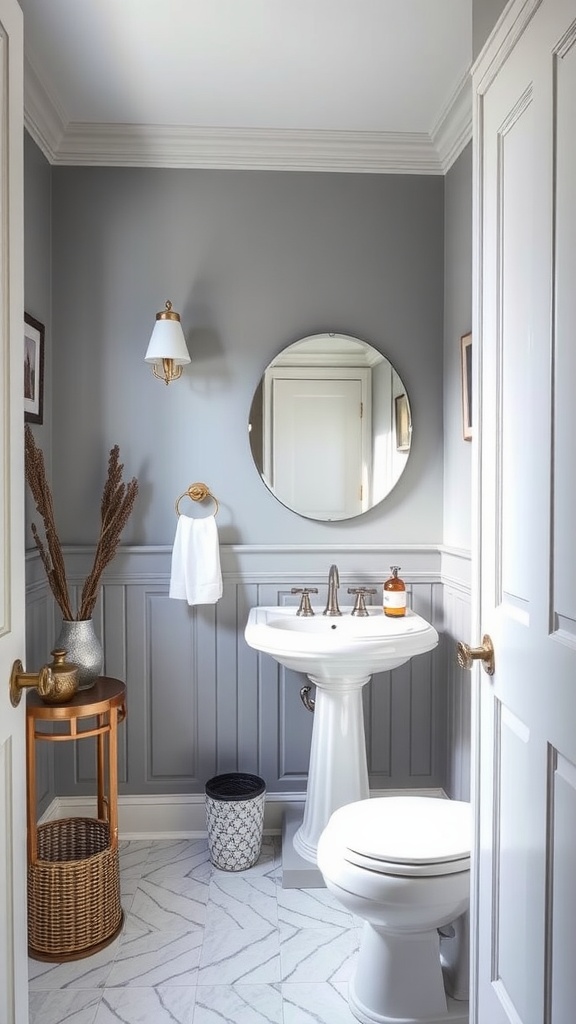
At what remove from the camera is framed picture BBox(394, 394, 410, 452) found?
9.07 ft

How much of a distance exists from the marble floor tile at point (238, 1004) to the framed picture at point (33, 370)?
1753 millimetres

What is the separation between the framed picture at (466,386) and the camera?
246 cm

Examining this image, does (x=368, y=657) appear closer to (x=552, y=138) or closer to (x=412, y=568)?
(x=412, y=568)

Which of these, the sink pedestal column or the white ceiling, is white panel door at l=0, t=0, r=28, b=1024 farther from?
the sink pedestal column

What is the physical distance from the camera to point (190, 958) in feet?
6.71

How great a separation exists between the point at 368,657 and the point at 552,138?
1.48 meters

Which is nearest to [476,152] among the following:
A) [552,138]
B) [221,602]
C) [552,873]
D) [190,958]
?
[552,138]

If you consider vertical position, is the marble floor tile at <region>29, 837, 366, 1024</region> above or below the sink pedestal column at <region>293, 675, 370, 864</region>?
below

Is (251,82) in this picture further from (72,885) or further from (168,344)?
(72,885)

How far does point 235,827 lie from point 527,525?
5.61 feet

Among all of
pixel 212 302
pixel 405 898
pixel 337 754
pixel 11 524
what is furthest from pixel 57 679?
pixel 212 302

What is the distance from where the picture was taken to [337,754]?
2.40 metres

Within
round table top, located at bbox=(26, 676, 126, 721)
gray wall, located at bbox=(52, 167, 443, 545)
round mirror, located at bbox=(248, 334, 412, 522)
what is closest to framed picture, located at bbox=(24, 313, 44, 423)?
gray wall, located at bbox=(52, 167, 443, 545)

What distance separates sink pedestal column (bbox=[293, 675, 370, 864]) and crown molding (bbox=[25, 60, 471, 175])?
1846 millimetres
